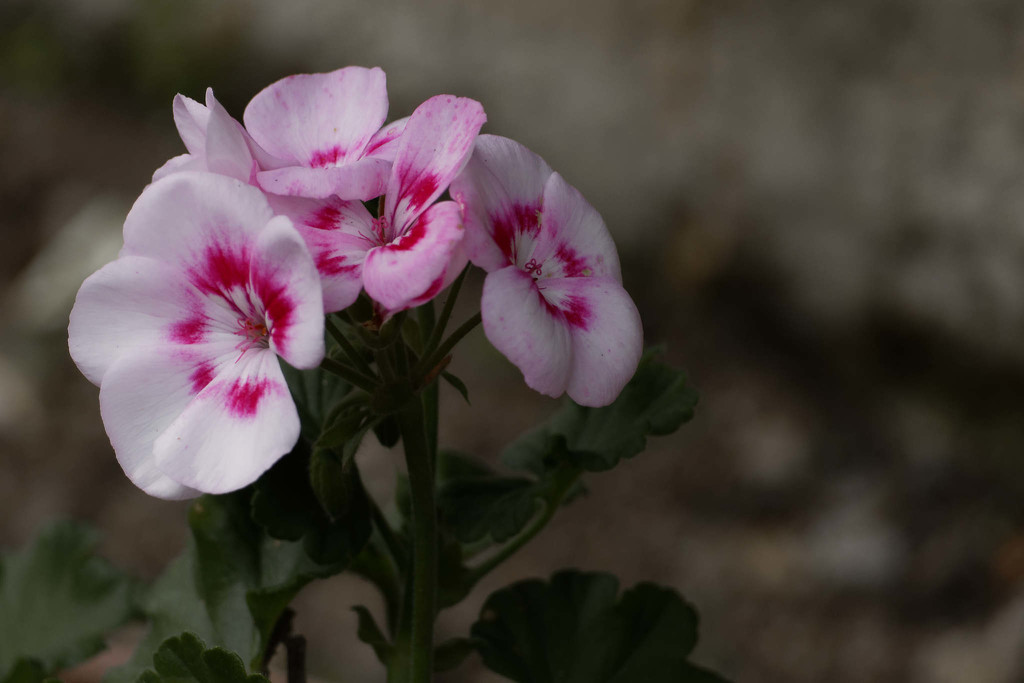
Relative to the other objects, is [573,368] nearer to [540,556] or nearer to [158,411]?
[158,411]

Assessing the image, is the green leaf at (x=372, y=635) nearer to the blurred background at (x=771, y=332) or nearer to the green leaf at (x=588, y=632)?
the green leaf at (x=588, y=632)

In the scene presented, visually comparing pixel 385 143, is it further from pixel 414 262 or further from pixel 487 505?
pixel 487 505

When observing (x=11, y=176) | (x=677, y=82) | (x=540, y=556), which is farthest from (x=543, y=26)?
(x=11, y=176)

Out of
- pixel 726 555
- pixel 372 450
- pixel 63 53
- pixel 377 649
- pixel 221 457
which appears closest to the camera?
pixel 221 457

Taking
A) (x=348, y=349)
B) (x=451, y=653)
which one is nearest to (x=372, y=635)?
(x=451, y=653)

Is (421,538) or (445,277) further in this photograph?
(421,538)
